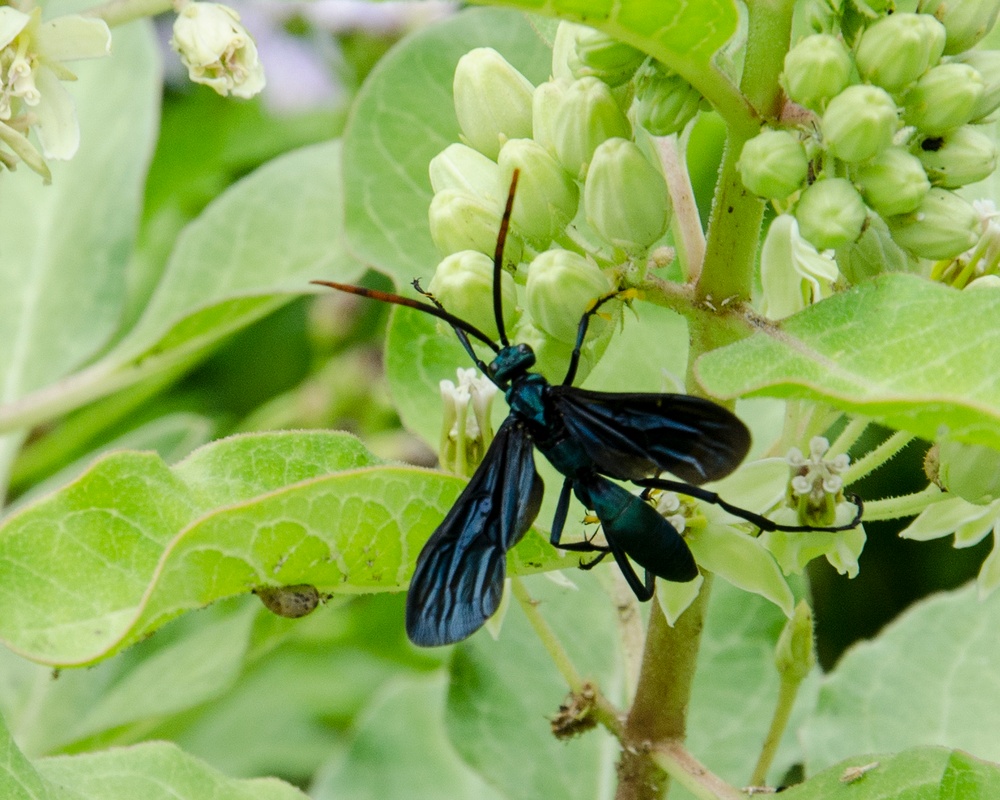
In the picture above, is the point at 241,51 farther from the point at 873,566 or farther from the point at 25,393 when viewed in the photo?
the point at 873,566

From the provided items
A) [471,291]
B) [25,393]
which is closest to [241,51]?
[471,291]

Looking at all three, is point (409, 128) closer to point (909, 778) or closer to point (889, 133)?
point (889, 133)

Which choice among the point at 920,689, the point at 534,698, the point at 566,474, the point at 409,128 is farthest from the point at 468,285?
the point at 920,689

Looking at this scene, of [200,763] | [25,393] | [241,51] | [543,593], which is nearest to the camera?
[200,763]

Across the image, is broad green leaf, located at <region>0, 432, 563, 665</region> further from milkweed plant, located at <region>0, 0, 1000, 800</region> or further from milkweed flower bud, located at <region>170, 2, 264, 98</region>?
milkweed flower bud, located at <region>170, 2, 264, 98</region>

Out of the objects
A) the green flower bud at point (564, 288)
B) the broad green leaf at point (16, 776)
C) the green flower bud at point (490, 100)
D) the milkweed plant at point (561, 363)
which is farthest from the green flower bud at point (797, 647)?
the broad green leaf at point (16, 776)

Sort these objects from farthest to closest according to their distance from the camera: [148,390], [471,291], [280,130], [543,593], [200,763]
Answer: [280,130]
[148,390]
[543,593]
[200,763]
[471,291]

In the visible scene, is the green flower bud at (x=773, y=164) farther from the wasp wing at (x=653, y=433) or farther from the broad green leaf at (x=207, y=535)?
the broad green leaf at (x=207, y=535)

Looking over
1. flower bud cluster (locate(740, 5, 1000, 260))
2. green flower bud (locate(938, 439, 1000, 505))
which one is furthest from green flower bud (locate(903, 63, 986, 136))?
green flower bud (locate(938, 439, 1000, 505))
